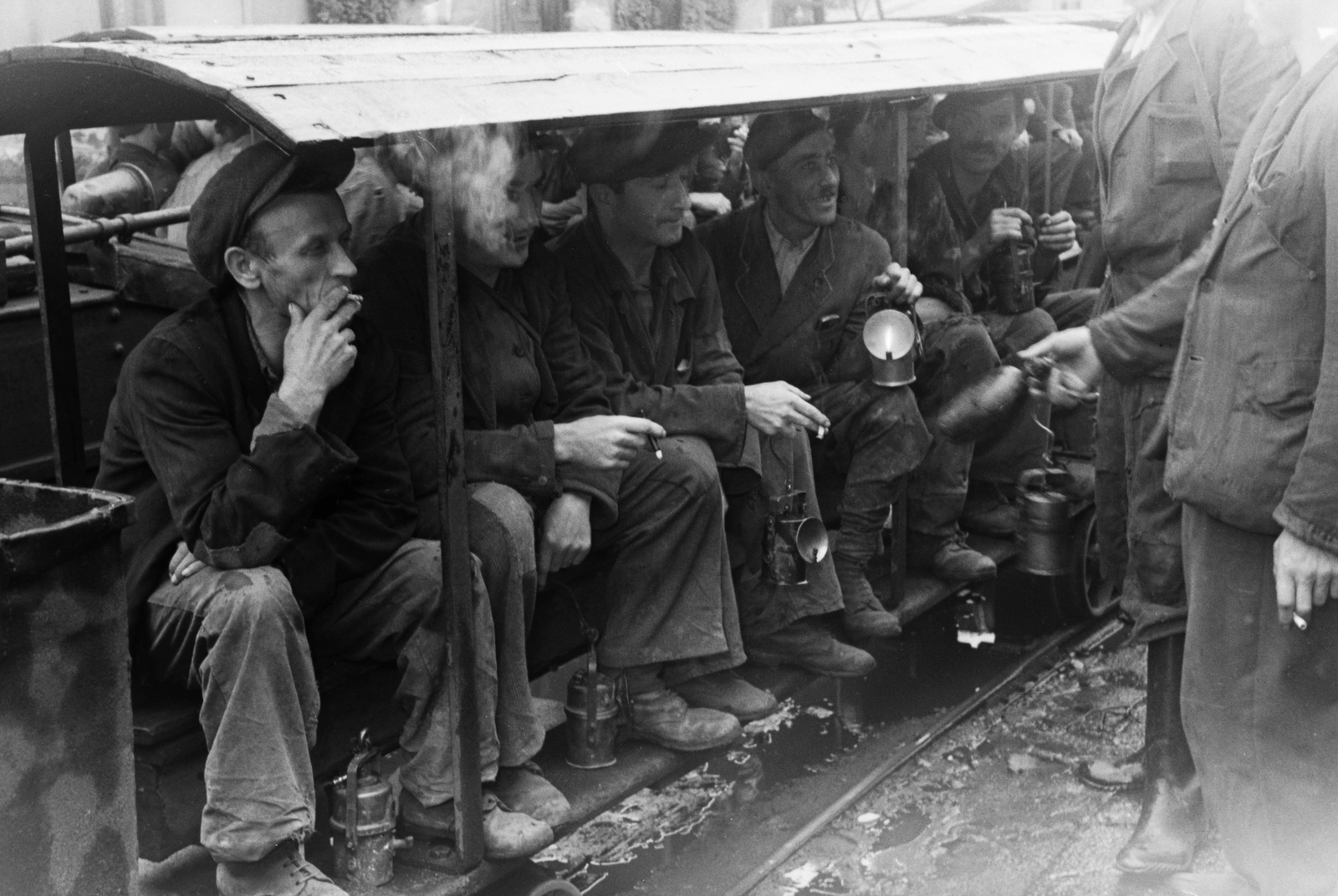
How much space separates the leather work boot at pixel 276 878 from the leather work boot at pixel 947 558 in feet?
9.66

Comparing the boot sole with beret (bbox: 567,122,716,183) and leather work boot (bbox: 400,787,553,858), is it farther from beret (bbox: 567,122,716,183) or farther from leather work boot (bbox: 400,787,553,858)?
beret (bbox: 567,122,716,183)

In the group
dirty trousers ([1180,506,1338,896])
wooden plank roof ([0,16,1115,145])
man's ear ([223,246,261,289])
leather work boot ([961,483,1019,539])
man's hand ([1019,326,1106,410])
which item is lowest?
leather work boot ([961,483,1019,539])

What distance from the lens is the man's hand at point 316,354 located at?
10.7 feet

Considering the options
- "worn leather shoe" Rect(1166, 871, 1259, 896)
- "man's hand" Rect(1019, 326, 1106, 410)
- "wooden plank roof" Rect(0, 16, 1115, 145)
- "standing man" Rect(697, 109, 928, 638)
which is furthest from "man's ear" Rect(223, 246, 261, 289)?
"worn leather shoe" Rect(1166, 871, 1259, 896)

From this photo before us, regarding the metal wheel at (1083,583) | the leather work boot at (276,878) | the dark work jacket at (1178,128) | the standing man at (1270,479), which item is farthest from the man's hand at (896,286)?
the leather work boot at (276,878)

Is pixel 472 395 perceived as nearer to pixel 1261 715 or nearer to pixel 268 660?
pixel 268 660

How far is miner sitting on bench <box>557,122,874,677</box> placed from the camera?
4.48 meters

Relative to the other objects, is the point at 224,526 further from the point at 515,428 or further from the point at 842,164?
the point at 842,164

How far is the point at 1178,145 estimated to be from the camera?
4.02 metres

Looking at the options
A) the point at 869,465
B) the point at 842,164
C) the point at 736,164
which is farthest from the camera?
the point at 736,164

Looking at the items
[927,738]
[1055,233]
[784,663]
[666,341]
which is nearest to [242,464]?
[666,341]

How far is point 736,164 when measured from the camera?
22.6 feet

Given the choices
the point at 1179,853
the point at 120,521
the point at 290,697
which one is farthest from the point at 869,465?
the point at 120,521

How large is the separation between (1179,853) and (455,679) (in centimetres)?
204
